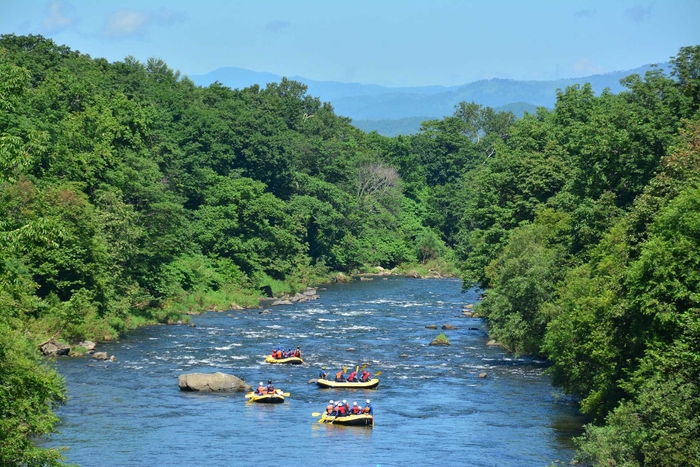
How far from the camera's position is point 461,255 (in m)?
98.2

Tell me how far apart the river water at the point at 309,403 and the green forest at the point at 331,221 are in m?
2.20

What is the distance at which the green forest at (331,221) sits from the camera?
27.5 metres

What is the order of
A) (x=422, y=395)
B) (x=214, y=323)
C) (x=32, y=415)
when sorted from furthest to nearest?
(x=214, y=323) → (x=422, y=395) → (x=32, y=415)

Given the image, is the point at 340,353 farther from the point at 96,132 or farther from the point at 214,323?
the point at 96,132

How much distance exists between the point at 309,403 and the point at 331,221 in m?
56.7

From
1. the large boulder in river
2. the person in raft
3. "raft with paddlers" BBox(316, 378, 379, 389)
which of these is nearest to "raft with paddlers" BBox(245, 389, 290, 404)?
the large boulder in river

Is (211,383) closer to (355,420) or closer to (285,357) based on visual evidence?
(285,357)

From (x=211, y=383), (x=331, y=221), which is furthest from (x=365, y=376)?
(x=331, y=221)

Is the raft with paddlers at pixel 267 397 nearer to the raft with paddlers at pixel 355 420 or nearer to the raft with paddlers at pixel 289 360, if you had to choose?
the raft with paddlers at pixel 355 420

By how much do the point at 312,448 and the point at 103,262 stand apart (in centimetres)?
2631

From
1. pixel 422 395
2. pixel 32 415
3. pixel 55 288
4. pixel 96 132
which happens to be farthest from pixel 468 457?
pixel 96 132

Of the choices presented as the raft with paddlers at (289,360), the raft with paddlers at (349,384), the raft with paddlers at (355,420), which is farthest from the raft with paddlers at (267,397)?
the raft with paddlers at (289,360)

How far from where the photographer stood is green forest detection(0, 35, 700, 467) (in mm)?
27531

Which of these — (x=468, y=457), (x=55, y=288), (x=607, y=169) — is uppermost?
(x=607, y=169)
